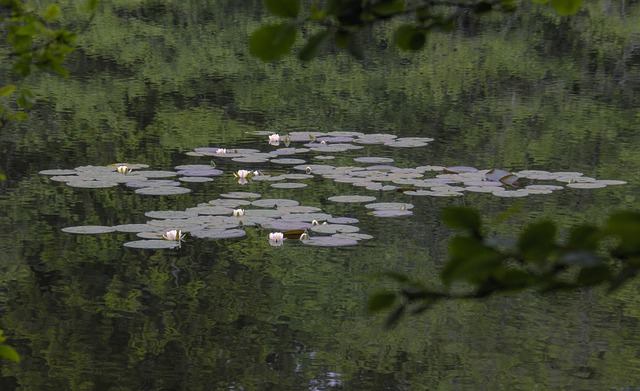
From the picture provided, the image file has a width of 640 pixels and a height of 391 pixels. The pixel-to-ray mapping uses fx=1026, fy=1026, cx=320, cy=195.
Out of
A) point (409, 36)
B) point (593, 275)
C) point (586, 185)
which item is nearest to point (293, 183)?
point (586, 185)

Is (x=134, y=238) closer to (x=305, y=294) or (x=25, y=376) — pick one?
(x=305, y=294)

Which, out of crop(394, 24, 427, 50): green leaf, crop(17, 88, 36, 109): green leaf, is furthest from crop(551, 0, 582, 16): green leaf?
crop(17, 88, 36, 109): green leaf

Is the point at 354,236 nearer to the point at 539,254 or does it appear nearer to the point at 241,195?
the point at 241,195

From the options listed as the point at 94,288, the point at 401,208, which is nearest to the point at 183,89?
the point at 401,208

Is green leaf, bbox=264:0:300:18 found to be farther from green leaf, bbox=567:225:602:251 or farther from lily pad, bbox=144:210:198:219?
lily pad, bbox=144:210:198:219

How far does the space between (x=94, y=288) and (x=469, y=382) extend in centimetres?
141

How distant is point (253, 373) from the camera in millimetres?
2902

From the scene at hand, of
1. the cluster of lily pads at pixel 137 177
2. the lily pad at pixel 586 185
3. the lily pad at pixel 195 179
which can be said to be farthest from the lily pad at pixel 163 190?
the lily pad at pixel 586 185

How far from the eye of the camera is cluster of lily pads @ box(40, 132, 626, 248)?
4.21 meters

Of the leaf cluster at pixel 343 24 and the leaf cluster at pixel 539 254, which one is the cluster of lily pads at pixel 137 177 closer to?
the leaf cluster at pixel 343 24

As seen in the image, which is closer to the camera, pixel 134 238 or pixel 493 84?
pixel 134 238

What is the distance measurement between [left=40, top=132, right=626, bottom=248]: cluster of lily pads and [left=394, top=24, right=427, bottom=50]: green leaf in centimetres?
310

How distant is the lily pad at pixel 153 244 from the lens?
3959 mm

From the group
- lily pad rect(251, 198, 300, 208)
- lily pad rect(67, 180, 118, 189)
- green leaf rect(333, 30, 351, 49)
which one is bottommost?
lily pad rect(251, 198, 300, 208)
